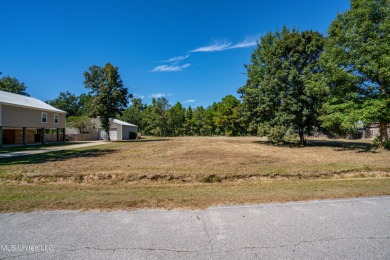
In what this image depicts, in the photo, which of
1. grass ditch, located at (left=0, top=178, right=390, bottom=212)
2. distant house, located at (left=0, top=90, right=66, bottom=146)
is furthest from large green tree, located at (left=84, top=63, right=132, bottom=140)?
grass ditch, located at (left=0, top=178, right=390, bottom=212)

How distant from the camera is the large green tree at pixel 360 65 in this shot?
1433 centimetres

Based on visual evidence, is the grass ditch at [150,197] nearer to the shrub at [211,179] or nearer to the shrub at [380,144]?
the shrub at [211,179]

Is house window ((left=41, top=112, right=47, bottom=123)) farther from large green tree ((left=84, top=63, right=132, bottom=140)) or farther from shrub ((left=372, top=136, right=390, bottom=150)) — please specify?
shrub ((left=372, top=136, right=390, bottom=150))

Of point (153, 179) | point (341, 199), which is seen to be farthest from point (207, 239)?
point (153, 179)

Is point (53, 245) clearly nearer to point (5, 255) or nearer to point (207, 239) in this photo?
A: point (5, 255)

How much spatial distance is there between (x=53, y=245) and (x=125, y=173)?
5350mm

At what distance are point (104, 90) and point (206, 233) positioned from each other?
1229 inches

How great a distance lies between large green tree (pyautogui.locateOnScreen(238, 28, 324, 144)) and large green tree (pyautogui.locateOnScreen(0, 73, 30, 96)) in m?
51.8

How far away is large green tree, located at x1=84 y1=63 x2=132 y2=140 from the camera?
99.6ft

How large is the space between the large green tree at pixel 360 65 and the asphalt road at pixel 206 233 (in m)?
13.9

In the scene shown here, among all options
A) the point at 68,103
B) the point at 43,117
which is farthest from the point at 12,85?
the point at 43,117

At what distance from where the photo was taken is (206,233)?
3.27 m

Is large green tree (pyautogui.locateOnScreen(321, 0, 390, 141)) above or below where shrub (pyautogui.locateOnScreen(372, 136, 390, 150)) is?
above

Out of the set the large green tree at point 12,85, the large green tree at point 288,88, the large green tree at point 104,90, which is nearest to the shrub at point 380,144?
the large green tree at point 288,88
